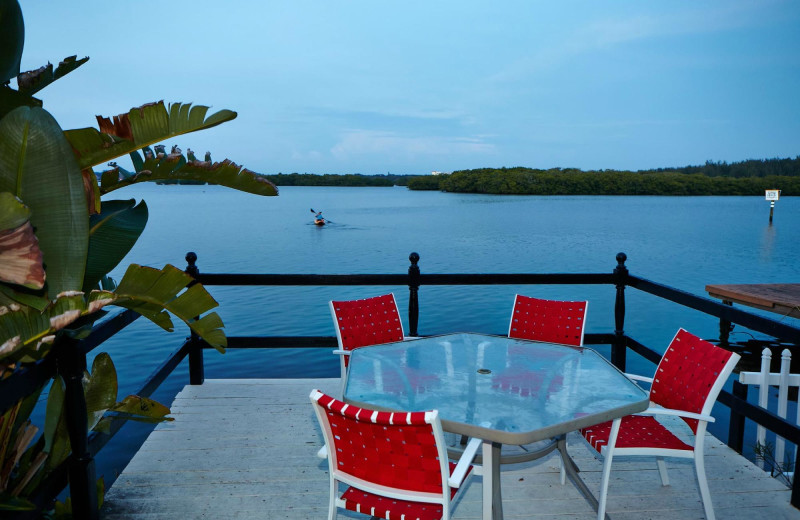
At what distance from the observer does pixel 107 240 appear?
9.02ft

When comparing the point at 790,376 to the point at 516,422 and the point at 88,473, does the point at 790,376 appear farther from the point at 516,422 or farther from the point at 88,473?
the point at 88,473

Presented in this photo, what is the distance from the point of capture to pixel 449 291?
1853cm

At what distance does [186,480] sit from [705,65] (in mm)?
55070

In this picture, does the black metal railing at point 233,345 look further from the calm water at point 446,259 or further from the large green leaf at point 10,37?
the calm water at point 446,259

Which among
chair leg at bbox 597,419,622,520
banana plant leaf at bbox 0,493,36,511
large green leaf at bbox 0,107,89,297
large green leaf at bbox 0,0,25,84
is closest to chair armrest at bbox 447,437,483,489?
chair leg at bbox 597,419,622,520

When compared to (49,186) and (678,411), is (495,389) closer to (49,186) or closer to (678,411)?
(678,411)

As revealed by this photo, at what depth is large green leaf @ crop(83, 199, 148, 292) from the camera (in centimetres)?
269

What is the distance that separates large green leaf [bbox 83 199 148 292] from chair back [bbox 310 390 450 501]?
1.44 metres

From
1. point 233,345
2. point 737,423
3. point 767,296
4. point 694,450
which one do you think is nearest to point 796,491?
point 737,423

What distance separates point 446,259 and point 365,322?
2324cm

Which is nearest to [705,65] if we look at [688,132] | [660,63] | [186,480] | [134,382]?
[660,63]

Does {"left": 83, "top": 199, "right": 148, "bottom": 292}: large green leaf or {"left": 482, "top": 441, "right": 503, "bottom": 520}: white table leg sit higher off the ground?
{"left": 83, "top": 199, "right": 148, "bottom": 292}: large green leaf

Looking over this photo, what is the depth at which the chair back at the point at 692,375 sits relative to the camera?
2.53 meters

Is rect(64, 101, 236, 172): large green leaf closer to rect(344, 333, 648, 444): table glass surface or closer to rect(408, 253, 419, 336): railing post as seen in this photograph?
rect(344, 333, 648, 444): table glass surface
